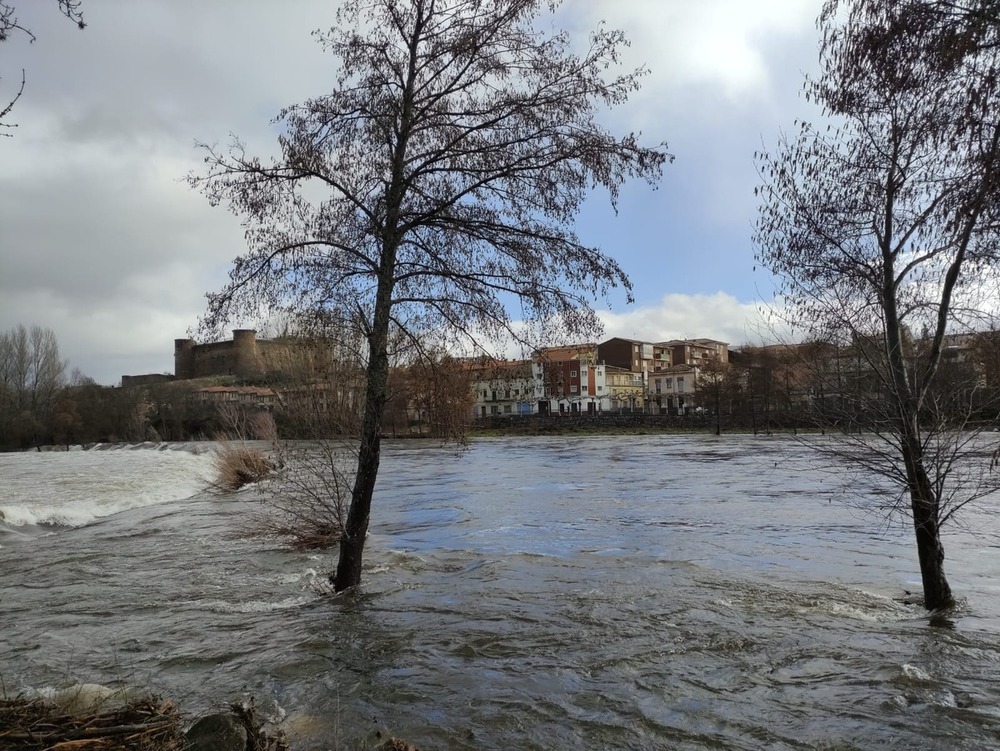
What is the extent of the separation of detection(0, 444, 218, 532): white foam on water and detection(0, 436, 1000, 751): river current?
2.04 meters

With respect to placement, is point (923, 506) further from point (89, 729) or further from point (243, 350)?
point (243, 350)

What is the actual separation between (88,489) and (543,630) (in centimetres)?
2617

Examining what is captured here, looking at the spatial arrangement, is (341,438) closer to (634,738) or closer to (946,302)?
(634,738)

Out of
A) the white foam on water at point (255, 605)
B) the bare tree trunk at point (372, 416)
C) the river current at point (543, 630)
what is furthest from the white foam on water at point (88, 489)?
the bare tree trunk at point (372, 416)

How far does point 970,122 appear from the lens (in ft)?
14.9

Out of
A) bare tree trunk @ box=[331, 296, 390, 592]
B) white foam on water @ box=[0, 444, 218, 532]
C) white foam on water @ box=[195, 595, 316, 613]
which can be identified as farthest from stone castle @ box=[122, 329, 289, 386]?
white foam on water @ box=[0, 444, 218, 532]

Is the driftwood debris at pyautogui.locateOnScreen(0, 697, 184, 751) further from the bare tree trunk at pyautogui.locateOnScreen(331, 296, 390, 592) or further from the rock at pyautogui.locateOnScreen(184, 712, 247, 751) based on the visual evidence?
the bare tree trunk at pyautogui.locateOnScreen(331, 296, 390, 592)

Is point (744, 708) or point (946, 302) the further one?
point (946, 302)

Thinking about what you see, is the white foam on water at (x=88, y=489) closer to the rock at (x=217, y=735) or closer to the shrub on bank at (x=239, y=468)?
the shrub on bank at (x=239, y=468)

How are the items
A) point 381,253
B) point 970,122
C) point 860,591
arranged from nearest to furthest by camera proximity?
point 970,122, point 381,253, point 860,591

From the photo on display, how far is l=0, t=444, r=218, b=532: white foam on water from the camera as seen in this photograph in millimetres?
20516

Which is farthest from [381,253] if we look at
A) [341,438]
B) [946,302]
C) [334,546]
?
[334,546]

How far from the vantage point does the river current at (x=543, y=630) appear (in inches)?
229

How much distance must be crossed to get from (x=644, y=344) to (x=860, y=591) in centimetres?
13233
